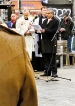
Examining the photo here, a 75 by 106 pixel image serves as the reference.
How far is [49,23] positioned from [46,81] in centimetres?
182

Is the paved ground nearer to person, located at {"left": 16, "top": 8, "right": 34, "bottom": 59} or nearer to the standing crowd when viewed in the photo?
the standing crowd

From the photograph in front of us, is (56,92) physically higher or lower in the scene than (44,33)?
lower

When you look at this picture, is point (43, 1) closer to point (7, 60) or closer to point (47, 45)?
point (47, 45)

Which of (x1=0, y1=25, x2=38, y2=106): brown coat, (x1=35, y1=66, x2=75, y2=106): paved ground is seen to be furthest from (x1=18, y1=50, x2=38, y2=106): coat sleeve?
(x1=35, y1=66, x2=75, y2=106): paved ground

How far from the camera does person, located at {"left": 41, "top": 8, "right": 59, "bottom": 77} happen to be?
11.0m

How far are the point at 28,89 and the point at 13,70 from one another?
124 millimetres

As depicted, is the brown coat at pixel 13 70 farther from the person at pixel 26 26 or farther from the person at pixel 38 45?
the person at pixel 38 45

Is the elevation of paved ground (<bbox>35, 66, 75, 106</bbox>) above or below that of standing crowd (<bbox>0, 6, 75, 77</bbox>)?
below

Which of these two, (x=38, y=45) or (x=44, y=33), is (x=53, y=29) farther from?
(x=38, y=45)

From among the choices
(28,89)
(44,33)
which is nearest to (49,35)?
(44,33)

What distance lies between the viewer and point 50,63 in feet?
37.5

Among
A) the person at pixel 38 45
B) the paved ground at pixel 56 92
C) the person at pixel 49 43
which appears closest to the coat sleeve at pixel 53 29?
the person at pixel 49 43

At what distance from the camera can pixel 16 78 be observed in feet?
5.34

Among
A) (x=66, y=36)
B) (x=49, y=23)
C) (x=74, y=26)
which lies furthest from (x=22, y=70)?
(x=74, y=26)
